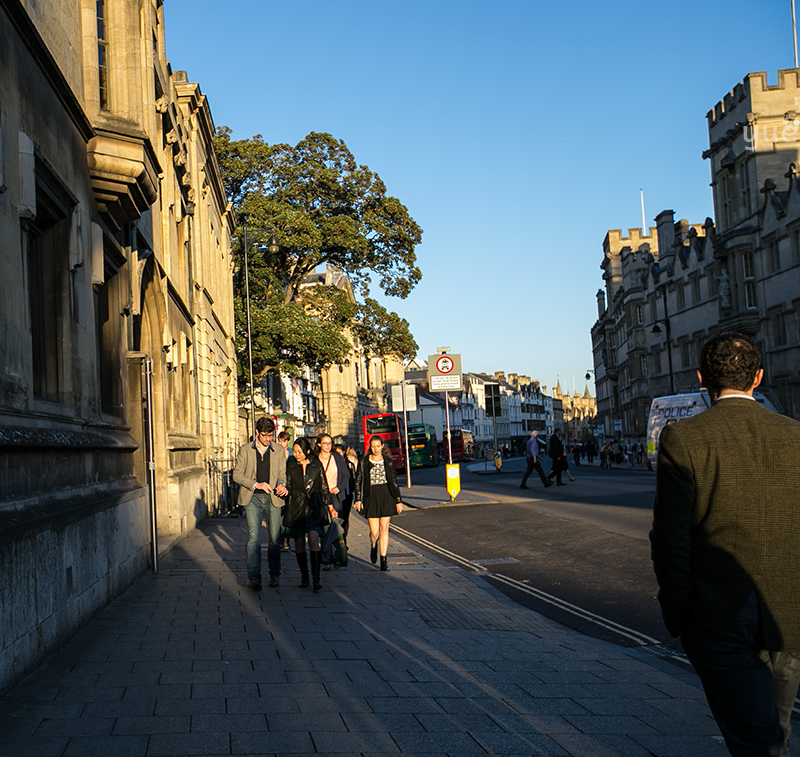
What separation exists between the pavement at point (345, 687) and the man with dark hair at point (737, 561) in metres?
1.51

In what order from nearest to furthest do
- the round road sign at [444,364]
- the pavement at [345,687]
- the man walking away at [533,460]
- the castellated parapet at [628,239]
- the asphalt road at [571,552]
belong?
the pavement at [345,687] → the asphalt road at [571,552] → the round road sign at [444,364] → the man walking away at [533,460] → the castellated parapet at [628,239]

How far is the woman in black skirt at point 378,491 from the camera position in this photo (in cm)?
1201

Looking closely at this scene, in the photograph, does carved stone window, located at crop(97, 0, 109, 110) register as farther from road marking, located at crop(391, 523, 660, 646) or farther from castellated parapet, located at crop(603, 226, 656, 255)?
castellated parapet, located at crop(603, 226, 656, 255)

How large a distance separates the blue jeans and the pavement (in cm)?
75

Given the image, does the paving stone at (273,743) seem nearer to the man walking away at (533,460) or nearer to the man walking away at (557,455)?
the man walking away at (533,460)

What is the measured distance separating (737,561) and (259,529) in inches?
301

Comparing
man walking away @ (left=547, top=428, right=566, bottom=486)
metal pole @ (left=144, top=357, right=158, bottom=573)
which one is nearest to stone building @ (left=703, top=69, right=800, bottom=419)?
man walking away @ (left=547, top=428, right=566, bottom=486)

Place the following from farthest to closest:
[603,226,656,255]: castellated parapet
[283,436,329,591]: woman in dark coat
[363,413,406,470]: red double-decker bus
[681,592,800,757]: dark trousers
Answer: [603,226,656,255]: castellated parapet, [363,413,406,470]: red double-decker bus, [283,436,329,591]: woman in dark coat, [681,592,800,757]: dark trousers

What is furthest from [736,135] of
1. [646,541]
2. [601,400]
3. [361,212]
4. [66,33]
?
[601,400]

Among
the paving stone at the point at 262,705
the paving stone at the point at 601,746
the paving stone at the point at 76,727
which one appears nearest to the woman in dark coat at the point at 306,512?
the paving stone at the point at 262,705

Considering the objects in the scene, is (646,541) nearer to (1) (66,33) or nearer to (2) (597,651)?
(2) (597,651)

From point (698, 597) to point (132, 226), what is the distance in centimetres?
1140

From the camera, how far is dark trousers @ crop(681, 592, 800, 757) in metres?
3.03

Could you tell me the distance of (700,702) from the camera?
17.5 feet
